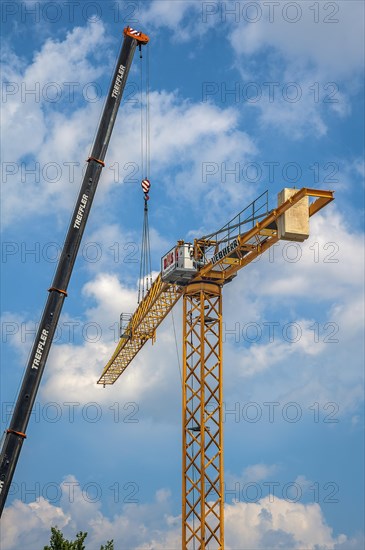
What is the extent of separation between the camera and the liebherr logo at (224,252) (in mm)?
51550

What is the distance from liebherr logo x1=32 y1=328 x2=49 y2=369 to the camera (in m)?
35.4

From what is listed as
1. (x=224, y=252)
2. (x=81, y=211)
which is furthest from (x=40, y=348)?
(x=224, y=252)

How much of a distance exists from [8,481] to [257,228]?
21.6m

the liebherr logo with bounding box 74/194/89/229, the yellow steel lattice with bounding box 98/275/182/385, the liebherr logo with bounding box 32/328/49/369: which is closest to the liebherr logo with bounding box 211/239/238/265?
the yellow steel lattice with bounding box 98/275/182/385

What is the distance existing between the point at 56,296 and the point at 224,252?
59.6 feet

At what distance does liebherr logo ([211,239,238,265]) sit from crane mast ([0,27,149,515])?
40.6 ft

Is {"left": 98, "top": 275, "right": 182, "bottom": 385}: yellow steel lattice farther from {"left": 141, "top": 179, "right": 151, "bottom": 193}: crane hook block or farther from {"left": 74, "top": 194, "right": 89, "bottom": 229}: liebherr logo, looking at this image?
{"left": 74, "top": 194, "right": 89, "bottom": 229}: liebherr logo

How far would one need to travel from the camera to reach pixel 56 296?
36.4 metres

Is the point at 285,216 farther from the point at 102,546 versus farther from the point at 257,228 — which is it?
the point at 102,546

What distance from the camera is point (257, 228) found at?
161 feet

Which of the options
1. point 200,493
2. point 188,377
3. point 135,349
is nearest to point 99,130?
point 188,377

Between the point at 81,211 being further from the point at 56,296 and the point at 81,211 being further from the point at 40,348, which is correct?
the point at 40,348

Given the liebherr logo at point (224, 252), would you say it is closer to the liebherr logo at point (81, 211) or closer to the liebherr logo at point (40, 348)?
the liebherr logo at point (81, 211)

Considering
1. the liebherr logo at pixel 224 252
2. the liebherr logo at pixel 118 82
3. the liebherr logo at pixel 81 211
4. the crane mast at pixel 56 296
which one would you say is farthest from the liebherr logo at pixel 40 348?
the liebherr logo at pixel 224 252
